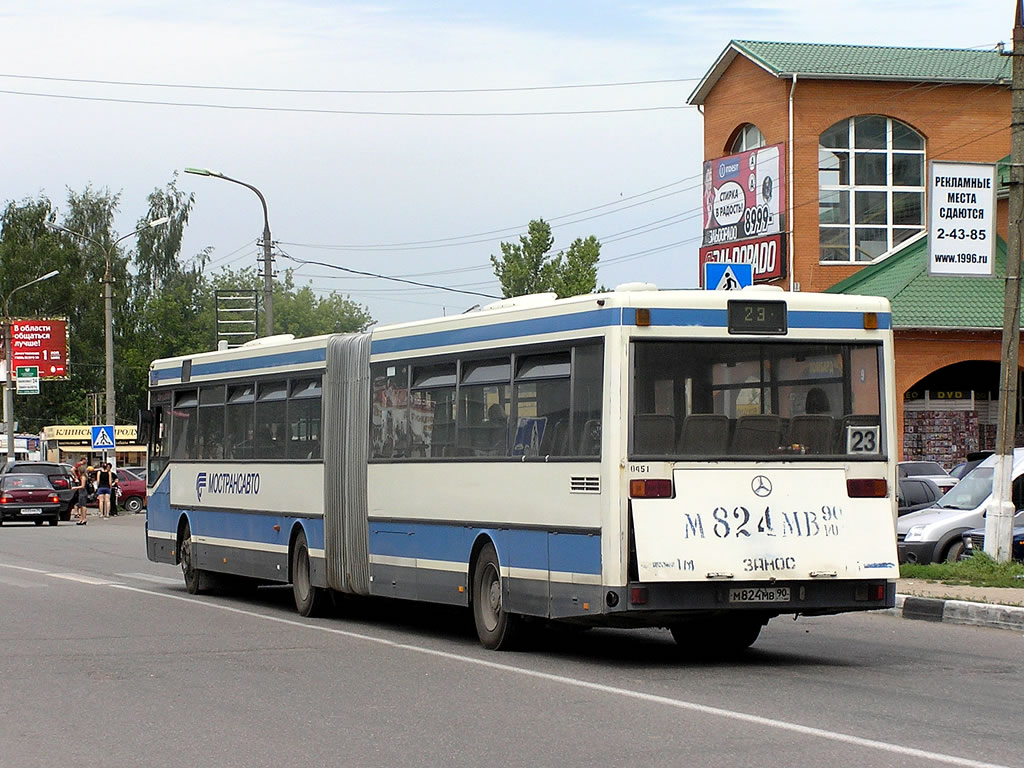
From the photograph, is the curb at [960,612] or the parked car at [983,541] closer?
the curb at [960,612]

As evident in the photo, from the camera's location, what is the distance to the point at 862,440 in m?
12.8

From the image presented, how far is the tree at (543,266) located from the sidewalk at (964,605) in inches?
2268

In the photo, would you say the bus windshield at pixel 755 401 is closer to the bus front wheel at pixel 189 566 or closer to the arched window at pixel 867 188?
the bus front wheel at pixel 189 566

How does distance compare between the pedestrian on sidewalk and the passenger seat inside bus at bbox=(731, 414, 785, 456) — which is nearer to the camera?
the passenger seat inside bus at bbox=(731, 414, 785, 456)

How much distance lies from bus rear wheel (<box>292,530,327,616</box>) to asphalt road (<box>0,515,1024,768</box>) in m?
0.21

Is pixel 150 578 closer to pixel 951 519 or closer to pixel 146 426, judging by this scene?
pixel 146 426

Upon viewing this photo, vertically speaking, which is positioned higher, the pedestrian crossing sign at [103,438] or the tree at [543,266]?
the tree at [543,266]

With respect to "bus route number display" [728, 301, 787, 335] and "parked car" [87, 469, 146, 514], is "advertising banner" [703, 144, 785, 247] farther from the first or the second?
"bus route number display" [728, 301, 787, 335]

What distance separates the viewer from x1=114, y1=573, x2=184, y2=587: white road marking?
2253 cm

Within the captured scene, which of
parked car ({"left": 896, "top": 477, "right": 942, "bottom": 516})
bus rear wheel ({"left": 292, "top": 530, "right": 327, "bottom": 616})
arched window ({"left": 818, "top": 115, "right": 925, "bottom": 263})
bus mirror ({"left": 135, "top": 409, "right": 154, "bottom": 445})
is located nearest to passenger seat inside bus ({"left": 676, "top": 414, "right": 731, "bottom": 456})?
bus rear wheel ({"left": 292, "top": 530, "right": 327, "bottom": 616})

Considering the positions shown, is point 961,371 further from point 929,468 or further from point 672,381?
point 672,381

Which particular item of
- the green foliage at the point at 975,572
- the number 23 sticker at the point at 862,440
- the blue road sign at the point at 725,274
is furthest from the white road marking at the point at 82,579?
the number 23 sticker at the point at 862,440

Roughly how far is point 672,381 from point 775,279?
105ft

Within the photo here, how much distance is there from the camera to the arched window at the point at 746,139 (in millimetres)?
45312
